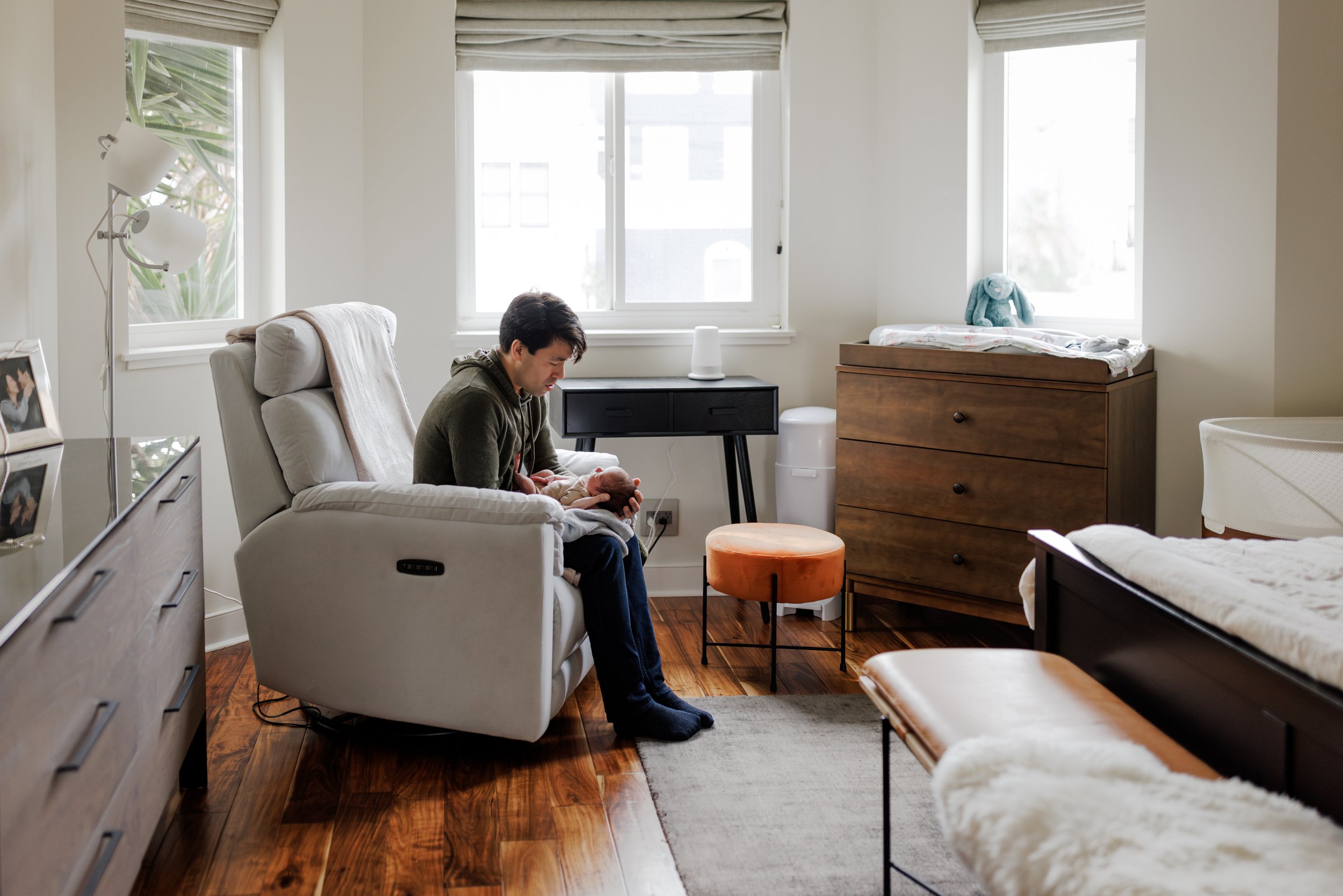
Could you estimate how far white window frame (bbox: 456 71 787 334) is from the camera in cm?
379

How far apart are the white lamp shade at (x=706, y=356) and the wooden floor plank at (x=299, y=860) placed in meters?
1.95

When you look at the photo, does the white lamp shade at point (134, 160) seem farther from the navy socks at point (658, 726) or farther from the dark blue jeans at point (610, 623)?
the navy socks at point (658, 726)

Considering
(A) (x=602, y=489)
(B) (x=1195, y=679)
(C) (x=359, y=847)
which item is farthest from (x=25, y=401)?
(B) (x=1195, y=679)

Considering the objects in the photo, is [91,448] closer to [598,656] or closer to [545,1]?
[598,656]

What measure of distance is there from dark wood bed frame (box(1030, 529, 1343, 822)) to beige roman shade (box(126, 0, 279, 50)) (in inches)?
111

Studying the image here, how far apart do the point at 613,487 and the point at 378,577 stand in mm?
598

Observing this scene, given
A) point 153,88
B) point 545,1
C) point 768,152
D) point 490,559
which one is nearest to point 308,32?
point 153,88

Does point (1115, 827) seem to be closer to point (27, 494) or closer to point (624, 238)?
point (27, 494)

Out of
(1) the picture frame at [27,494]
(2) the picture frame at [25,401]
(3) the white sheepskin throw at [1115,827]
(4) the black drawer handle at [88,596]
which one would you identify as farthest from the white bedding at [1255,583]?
(2) the picture frame at [25,401]

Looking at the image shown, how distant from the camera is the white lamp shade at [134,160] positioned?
248cm

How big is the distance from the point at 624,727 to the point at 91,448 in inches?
51.5

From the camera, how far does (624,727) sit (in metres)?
2.52

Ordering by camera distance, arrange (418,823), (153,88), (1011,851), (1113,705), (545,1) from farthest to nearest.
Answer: (545,1) → (153,88) → (418,823) → (1113,705) → (1011,851)

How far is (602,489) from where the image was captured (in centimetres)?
259
